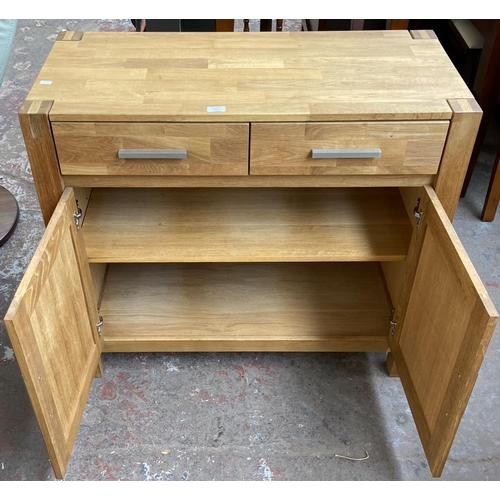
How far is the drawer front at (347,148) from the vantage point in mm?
1108

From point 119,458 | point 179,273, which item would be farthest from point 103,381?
point 179,273

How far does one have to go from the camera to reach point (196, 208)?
1399mm

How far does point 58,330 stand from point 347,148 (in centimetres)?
64

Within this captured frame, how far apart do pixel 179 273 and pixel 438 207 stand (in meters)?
0.74

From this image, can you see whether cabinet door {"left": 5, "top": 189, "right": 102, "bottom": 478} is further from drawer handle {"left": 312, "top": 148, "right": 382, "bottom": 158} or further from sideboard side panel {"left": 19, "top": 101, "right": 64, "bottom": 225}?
drawer handle {"left": 312, "top": 148, "right": 382, "bottom": 158}

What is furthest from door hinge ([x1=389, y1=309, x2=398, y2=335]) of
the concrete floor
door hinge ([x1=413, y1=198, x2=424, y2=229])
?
door hinge ([x1=413, y1=198, x2=424, y2=229])

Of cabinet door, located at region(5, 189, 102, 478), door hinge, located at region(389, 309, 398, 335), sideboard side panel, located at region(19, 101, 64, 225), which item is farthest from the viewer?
door hinge, located at region(389, 309, 398, 335)

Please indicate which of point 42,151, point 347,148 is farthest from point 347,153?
point 42,151

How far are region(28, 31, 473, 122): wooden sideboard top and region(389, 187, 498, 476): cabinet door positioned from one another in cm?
22

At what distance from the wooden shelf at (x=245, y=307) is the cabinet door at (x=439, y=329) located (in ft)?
0.59

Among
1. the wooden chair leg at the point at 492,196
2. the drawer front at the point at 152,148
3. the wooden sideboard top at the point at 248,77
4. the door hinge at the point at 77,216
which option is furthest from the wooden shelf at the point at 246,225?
the wooden chair leg at the point at 492,196

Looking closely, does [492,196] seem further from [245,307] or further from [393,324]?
[245,307]

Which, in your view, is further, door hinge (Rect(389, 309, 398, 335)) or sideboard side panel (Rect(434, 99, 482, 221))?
door hinge (Rect(389, 309, 398, 335))

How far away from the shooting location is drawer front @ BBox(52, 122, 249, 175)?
110cm
